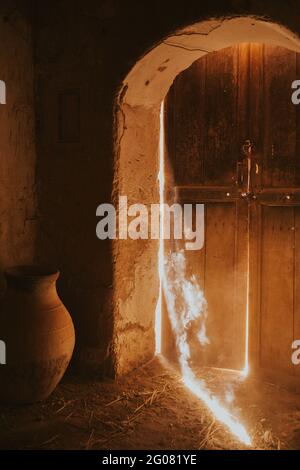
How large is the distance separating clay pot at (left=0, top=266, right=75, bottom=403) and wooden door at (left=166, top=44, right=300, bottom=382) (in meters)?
1.23

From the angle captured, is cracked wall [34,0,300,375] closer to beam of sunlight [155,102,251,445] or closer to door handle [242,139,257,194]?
beam of sunlight [155,102,251,445]

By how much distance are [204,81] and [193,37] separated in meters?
0.56

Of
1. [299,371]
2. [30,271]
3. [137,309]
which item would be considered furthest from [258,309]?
[30,271]

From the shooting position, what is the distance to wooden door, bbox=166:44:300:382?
3457mm

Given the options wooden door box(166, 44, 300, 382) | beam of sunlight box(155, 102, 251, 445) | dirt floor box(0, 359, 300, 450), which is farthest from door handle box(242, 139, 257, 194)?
dirt floor box(0, 359, 300, 450)

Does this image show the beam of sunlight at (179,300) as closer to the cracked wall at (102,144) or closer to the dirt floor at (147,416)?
the cracked wall at (102,144)

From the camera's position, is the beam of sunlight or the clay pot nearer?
the clay pot

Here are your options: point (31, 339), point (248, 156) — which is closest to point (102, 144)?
point (248, 156)

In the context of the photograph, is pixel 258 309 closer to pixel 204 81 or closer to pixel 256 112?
pixel 256 112

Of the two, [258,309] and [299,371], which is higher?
[258,309]

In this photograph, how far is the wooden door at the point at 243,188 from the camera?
3.46 m

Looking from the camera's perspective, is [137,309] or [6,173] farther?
[137,309]

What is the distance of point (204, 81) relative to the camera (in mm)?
3695

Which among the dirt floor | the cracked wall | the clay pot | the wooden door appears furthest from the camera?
the wooden door
